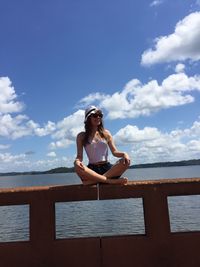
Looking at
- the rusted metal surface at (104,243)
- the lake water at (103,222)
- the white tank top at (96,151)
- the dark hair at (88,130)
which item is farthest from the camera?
the lake water at (103,222)

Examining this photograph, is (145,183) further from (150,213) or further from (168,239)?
(168,239)

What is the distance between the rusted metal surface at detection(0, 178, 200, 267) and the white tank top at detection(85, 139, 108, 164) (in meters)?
1.04

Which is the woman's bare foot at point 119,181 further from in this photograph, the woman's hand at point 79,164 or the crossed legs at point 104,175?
the woman's hand at point 79,164

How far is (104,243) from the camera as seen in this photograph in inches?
201

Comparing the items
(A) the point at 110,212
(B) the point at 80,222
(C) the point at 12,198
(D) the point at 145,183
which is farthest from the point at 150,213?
A: (A) the point at 110,212

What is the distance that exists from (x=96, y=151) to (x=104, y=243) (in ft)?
5.23

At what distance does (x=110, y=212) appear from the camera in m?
37.2

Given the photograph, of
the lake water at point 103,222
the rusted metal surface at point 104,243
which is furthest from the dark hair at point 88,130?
the lake water at point 103,222

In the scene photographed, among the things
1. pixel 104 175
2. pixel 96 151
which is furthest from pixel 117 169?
pixel 96 151

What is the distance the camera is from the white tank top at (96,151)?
6.16 metres

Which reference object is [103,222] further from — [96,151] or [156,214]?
[156,214]

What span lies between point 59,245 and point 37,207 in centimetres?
58

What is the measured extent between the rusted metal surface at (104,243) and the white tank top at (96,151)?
1039mm

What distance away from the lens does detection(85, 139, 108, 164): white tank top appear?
242 inches
